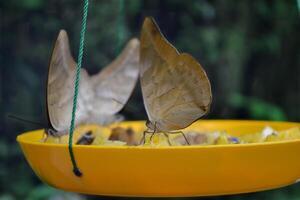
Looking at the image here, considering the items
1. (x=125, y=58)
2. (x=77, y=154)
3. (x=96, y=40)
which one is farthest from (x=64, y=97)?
(x=96, y=40)

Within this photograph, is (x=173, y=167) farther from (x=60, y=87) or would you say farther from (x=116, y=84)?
(x=116, y=84)

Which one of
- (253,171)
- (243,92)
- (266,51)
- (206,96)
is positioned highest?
(206,96)

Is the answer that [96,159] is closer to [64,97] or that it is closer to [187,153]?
[187,153]

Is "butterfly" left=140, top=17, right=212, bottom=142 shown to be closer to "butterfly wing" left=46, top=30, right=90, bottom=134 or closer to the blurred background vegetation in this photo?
"butterfly wing" left=46, top=30, right=90, bottom=134

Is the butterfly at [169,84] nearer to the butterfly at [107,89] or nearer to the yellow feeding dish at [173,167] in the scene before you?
the yellow feeding dish at [173,167]

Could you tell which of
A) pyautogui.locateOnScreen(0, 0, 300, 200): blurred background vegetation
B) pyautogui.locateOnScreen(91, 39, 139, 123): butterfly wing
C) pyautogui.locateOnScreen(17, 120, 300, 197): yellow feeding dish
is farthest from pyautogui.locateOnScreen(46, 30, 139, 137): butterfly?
pyautogui.locateOnScreen(0, 0, 300, 200): blurred background vegetation

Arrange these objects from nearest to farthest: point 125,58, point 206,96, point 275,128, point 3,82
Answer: point 206,96, point 275,128, point 125,58, point 3,82
